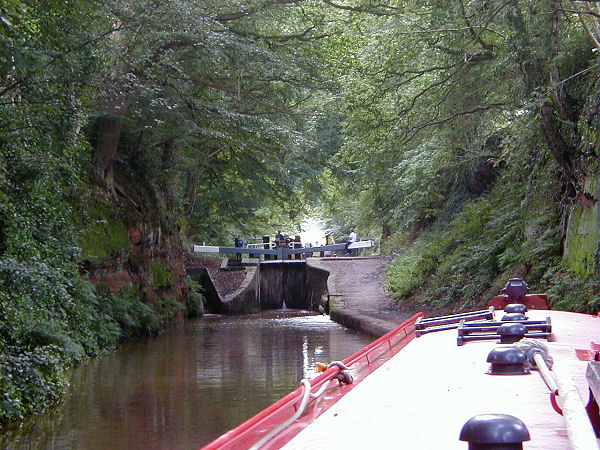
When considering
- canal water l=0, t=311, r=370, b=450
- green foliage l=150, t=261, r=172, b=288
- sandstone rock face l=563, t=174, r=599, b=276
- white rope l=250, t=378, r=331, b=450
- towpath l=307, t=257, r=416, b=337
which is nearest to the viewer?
white rope l=250, t=378, r=331, b=450

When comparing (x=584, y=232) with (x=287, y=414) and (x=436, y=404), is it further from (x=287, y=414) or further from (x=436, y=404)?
(x=287, y=414)

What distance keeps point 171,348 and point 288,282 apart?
19.8 meters

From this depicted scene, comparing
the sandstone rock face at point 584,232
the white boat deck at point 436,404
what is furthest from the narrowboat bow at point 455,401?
the sandstone rock face at point 584,232

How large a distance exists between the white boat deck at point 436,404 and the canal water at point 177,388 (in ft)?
13.6

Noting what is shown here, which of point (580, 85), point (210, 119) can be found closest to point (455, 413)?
point (580, 85)

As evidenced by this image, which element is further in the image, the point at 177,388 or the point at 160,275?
the point at 160,275

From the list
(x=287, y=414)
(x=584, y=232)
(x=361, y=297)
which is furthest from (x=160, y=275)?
(x=287, y=414)

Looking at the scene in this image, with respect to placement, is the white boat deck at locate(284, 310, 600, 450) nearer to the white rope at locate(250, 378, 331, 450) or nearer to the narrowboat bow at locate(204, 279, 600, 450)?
the narrowboat bow at locate(204, 279, 600, 450)

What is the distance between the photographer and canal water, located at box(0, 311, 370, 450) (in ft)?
27.4

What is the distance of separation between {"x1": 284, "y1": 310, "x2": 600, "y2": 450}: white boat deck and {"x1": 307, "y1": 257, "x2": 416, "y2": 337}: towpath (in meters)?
9.95

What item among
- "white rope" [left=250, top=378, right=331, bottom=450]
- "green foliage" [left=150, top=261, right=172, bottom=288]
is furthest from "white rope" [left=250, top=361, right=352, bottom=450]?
"green foliage" [left=150, top=261, right=172, bottom=288]

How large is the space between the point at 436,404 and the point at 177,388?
8.33 m

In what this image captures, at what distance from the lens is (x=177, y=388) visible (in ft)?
36.6

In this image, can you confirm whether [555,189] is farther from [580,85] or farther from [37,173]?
[37,173]
